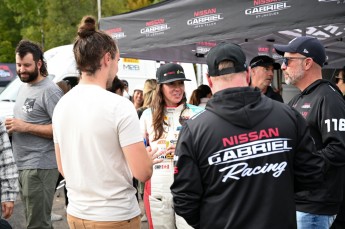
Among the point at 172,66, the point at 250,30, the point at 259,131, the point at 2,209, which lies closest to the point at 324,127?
the point at 259,131

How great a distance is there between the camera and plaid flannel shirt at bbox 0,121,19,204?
128 inches

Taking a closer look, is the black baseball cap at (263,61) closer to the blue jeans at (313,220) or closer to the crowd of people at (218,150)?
the crowd of people at (218,150)

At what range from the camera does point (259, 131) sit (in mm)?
2217

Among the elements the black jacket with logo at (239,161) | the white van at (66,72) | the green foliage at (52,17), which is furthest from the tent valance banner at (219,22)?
the green foliage at (52,17)

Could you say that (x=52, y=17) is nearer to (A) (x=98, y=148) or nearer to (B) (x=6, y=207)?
(B) (x=6, y=207)

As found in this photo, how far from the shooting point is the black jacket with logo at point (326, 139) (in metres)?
2.97

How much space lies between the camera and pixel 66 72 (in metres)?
10.5

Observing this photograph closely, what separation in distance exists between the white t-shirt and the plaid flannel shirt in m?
0.79

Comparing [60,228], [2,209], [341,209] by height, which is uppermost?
[2,209]

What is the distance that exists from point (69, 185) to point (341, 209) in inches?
82.1

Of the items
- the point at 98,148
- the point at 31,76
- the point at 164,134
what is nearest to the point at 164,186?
the point at 164,134

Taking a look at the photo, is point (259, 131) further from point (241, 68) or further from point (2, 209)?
point (2, 209)

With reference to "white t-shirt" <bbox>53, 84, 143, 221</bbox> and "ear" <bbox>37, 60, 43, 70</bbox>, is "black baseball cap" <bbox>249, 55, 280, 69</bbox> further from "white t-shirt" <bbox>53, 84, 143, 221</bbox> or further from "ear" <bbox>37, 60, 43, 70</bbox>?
"white t-shirt" <bbox>53, 84, 143, 221</bbox>

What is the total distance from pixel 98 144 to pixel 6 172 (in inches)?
44.2
